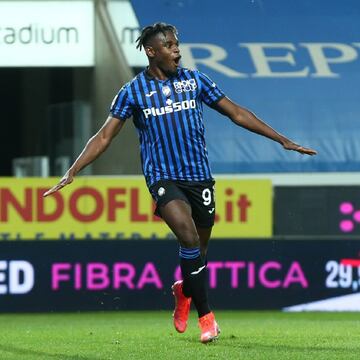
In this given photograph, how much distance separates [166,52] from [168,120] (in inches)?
15.5

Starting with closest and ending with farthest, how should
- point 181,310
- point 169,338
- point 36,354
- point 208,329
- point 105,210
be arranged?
point 36,354 < point 208,329 < point 181,310 < point 169,338 < point 105,210

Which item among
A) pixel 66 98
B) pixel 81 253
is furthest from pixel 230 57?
pixel 81 253

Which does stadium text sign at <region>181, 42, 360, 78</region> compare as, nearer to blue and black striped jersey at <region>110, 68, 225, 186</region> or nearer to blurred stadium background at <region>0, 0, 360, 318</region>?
blurred stadium background at <region>0, 0, 360, 318</region>

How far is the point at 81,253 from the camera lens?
11.4 m

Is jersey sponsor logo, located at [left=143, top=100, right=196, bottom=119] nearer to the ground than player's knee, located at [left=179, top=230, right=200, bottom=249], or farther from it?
farther from it

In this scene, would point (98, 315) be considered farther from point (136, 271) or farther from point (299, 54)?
point (299, 54)

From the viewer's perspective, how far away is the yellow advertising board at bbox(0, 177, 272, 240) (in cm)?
1168

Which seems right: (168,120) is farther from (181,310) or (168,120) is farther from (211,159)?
(211,159)

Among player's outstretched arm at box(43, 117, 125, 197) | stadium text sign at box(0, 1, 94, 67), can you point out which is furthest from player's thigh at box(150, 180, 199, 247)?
stadium text sign at box(0, 1, 94, 67)

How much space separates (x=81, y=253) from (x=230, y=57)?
8.31 ft

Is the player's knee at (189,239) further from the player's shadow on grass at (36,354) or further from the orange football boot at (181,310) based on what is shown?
the player's shadow on grass at (36,354)

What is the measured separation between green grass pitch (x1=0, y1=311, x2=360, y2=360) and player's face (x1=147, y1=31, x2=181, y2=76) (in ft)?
5.27

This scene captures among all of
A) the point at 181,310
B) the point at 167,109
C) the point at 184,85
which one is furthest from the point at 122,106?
A: the point at 181,310

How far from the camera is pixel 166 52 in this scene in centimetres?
710
